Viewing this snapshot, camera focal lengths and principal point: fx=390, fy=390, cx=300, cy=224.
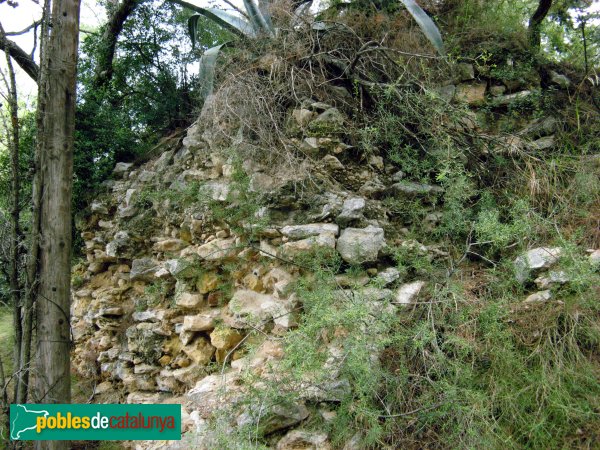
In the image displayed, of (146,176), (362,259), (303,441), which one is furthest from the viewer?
(146,176)

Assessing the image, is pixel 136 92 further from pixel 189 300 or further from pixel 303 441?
pixel 303 441

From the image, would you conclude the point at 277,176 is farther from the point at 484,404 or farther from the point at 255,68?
the point at 484,404

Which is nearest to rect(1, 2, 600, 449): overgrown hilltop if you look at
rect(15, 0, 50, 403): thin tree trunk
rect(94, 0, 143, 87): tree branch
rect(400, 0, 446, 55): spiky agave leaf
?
rect(400, 0, 446, 55): spiky agave leaf

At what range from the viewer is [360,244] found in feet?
8.35

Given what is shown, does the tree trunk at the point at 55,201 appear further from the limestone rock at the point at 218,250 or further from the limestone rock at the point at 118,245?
the limestone rock at the point at 218,250

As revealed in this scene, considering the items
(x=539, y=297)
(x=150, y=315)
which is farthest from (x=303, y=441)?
(x=150, y=315)

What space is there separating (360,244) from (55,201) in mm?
2365

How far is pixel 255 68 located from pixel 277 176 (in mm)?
1151

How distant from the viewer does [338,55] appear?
353 cm

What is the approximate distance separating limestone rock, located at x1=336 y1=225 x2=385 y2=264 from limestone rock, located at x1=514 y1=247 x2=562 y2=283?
2.79ft

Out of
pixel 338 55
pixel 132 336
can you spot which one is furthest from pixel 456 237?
pixel 132 336

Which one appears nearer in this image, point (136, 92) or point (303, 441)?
point (303, 441)

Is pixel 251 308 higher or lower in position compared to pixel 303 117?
lower

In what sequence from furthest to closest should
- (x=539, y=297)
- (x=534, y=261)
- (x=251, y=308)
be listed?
(x=251, y=308), (x=534, y=261), (x=539, y=297)
